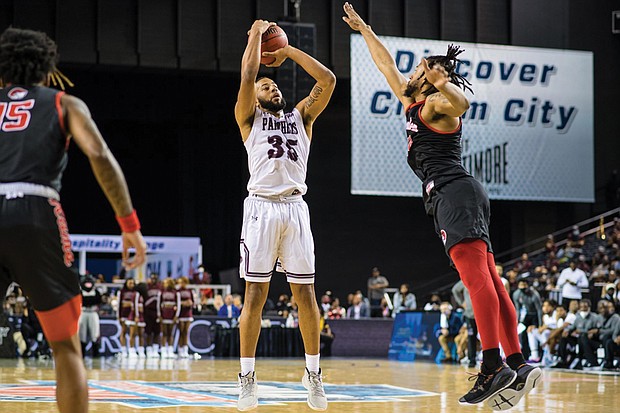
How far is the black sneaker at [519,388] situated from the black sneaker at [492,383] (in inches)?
1.2

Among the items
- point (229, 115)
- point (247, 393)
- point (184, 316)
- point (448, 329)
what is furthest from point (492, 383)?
point (229, 115)

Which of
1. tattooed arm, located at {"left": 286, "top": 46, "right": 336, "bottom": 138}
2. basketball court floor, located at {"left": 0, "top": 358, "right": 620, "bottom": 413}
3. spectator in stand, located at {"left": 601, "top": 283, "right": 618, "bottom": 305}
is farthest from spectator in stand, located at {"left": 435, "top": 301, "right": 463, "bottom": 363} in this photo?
tattooed arm, located at {"left": 286, "top": 46, "right": 336, "bottom": 138}

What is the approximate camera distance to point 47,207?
153 inches

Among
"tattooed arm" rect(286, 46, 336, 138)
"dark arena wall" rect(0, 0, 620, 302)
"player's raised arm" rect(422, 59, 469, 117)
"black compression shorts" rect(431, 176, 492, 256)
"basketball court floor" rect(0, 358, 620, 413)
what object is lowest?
"basketball court floor" rect(0, 358, 620, 413)

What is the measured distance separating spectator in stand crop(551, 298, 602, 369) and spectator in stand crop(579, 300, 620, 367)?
0.08 metres

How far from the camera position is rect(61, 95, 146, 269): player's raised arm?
12.7 feet

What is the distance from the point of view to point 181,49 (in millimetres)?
23406

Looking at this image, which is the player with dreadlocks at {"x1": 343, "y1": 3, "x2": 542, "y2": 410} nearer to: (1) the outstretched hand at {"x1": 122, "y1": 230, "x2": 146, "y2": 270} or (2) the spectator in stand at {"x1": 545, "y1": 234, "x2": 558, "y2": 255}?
(1) the outstretched hand at {"x1": 122, "y1": 230, "x2": 146, "y2": 270}

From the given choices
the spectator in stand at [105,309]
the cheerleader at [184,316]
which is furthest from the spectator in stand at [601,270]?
the spectator in stand at [105,309]

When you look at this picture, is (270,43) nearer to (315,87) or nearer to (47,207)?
(315,87)

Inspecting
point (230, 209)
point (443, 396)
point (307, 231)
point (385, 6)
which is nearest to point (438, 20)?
point (385, 6)

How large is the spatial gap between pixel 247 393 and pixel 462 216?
186 cm

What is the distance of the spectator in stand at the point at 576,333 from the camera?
49.3 ft

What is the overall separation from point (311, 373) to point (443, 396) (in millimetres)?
2718
